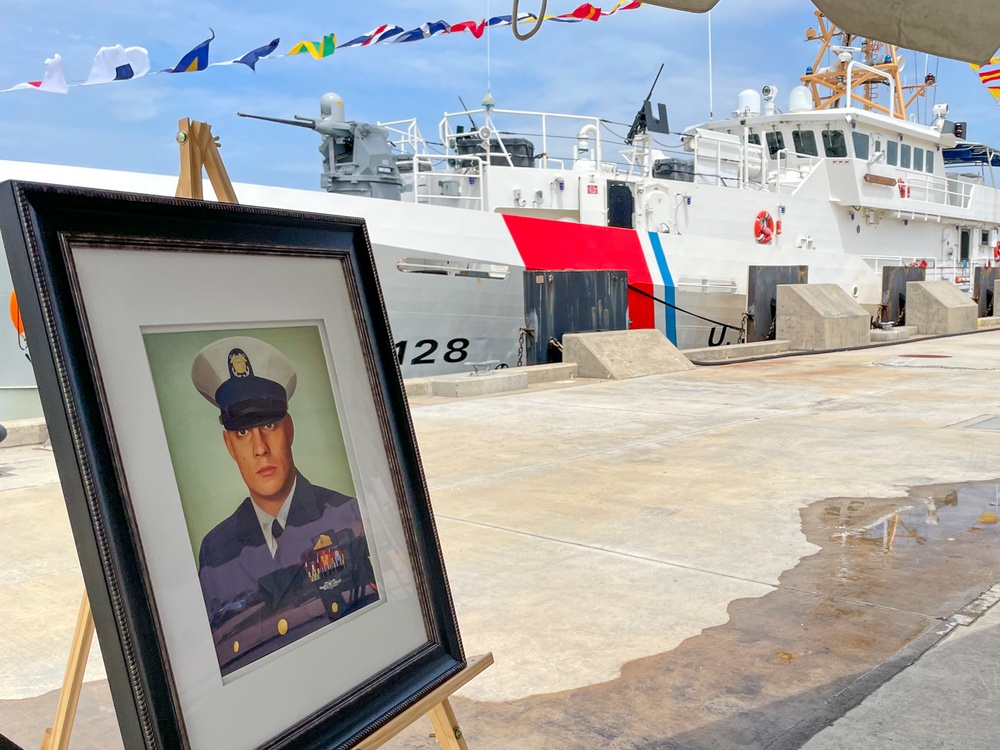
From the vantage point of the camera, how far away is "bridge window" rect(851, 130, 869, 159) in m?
19.2

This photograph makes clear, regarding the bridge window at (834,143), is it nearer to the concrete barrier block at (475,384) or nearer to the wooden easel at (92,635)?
the concrete barrier block at (475,384)

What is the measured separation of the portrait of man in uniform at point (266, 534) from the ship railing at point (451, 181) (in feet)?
37.4

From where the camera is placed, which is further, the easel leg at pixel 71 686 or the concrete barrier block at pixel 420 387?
the concrete barrier block at pixel 420 387

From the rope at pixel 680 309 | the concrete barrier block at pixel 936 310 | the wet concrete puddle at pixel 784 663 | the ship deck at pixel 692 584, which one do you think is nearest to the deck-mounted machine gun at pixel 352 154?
the rope at pixel 680 309

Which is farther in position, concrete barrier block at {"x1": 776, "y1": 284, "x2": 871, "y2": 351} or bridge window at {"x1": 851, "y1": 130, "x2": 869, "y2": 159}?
bridge window at {"x1": 851, "y1": 130, "x2": 869, "y2": 159}

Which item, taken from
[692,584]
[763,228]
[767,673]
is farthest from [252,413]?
[763,228]

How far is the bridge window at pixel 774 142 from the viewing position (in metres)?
19.8

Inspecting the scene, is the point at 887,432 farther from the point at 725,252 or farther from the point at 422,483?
the point at 725,252

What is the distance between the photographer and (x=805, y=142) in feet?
64.2

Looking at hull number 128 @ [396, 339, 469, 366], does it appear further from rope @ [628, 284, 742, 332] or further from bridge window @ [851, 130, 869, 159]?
bridge window @ [851, 130, 869, 159]

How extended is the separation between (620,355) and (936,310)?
10.3m

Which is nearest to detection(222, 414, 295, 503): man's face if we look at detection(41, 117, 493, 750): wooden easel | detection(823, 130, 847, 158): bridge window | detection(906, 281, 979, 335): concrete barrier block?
detection(41, 117, 493, 750): wooden easel

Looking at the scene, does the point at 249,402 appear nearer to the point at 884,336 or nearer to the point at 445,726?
the point at 445,726

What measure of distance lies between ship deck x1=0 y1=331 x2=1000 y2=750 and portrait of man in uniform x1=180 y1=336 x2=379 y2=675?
101 centimetres
